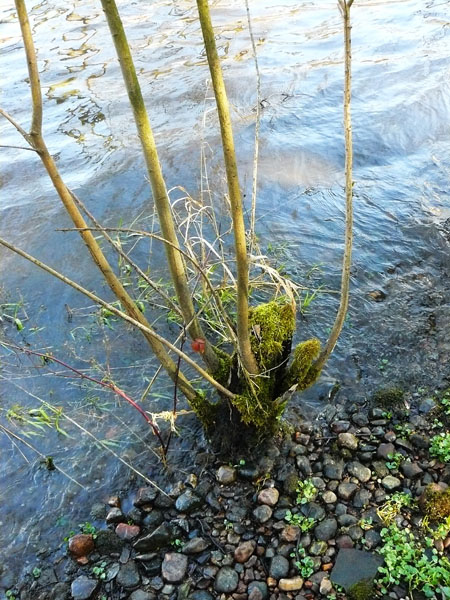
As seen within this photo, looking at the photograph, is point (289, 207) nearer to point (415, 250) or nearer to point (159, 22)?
point (415, 250)

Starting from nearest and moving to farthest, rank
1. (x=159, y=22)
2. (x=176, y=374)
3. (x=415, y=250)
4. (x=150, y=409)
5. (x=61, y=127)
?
(x=176, y=374), (x=150, y=409), (x=415, y=250), (x=61, y=127), (x=159, y=22)

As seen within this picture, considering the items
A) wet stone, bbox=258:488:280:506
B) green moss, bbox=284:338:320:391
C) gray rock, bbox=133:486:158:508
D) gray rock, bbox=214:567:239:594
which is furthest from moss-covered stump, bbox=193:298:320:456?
gray rock, bbox=214:567:239:594

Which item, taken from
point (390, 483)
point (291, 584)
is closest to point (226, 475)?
point (291, 584)

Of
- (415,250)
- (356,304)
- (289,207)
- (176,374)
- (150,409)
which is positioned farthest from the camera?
(289,207)

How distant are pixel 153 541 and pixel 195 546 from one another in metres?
0.24

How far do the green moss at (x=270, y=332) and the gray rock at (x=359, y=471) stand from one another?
76cm

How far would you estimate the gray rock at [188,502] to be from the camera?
3.28m

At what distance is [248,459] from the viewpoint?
3.47 metres

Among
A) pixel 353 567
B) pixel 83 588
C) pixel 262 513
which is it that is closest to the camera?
pixel 353 567

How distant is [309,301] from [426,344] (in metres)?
1.00

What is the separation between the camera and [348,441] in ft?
11.5

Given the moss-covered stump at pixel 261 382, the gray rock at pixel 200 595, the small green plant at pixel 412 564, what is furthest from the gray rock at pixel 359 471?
the gray rock at pixel 200 595

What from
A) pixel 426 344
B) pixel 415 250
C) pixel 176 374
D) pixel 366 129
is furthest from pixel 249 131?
pixel 176 374

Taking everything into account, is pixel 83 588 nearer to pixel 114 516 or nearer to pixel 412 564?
pixel 114 516
